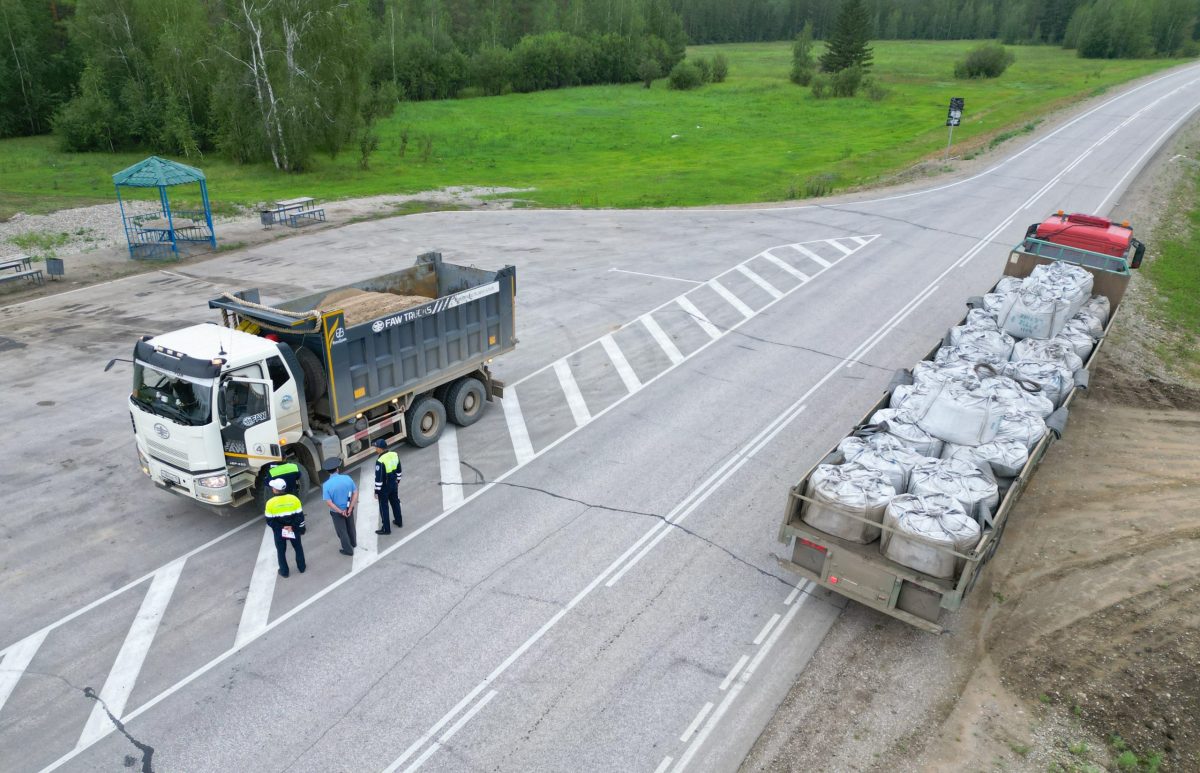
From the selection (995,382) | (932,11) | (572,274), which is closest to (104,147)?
(572,274)

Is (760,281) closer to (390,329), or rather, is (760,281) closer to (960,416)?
(960,416)

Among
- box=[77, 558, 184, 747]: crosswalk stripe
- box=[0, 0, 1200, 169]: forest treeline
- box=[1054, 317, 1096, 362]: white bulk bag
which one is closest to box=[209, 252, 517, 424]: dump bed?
box=[77, 558, 184, 747]: crosswalk stripe

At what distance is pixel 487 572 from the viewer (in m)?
10.6

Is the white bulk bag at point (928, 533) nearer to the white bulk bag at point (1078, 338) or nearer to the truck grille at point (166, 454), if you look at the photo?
the white bulk bag at point (1078, 338)

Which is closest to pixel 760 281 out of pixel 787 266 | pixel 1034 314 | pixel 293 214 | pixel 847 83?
pixel 787 266

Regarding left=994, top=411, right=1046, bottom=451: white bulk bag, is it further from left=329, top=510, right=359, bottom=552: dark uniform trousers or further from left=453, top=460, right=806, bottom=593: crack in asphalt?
left=329, top=510, right=359, bottom=552: dark uniform trousers

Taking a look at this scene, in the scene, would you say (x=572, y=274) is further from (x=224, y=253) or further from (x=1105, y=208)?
(x=1105, y=208)

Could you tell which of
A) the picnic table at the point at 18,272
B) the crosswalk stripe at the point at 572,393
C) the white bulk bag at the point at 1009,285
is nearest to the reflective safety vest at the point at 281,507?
the crosswalk stripe at the point at 572,393

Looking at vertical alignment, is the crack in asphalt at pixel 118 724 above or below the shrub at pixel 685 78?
below

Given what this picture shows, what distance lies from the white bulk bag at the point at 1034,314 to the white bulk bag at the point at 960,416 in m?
4.28

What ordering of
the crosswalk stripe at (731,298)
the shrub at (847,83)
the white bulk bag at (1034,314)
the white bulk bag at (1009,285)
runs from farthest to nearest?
the shrub at (847,83)
the crosswalk stripe at (731,298)
the white bulk bag at (1009,285)
the white bulk bag at (1034,314)

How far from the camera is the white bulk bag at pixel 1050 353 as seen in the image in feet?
41.9

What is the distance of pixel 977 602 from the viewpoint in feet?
33.1

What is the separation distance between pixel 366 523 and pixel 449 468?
1.92 meters
